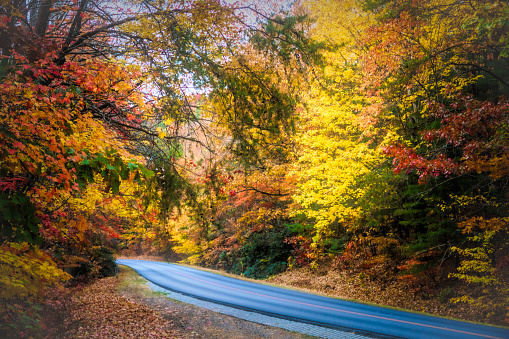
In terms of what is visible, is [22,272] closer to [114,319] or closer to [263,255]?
[114,319]

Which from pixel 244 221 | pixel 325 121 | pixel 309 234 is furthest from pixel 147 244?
pixel 325 121

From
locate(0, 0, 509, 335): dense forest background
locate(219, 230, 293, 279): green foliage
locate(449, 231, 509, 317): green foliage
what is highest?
locate(0, 0, 509, 335): dense forest background

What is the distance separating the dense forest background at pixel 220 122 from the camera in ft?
13.0

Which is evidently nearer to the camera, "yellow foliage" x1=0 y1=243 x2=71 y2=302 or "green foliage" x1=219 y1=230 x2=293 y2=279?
"yellow foliage" x1=0 y1=243 x2=71 y2=302

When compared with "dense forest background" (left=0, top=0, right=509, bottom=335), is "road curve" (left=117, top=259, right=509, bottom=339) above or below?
below

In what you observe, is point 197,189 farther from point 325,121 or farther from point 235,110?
point 325,121

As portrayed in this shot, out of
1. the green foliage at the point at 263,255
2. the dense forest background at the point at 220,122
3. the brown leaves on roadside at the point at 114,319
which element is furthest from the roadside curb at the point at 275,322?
the green foliage at the point at 263,255

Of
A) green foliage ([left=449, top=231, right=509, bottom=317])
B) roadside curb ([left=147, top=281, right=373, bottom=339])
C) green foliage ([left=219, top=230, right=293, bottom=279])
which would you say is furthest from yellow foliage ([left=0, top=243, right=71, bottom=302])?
green foliage ([left=219, top=230, right=293, bottom=279])

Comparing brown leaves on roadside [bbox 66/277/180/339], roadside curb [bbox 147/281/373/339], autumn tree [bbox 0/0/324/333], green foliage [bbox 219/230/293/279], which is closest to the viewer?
autumn tree [bbox 0/0/324/333]

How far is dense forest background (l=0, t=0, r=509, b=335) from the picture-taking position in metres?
3.95

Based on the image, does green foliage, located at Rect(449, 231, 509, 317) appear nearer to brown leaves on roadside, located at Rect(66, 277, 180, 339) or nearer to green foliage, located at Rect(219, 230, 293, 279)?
brown leaves on roadside, located at Rect(66, 277, 180, 339)

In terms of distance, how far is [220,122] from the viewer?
A: 18.1 feet

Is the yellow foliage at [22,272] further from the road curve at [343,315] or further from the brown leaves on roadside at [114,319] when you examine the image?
the road curve at [343,315]

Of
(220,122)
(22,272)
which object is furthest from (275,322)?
(22,272)
